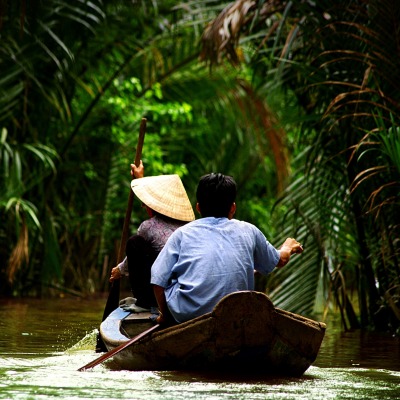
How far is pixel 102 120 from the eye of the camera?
647 inches

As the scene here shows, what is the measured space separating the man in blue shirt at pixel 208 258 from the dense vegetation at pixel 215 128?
197 centimetres

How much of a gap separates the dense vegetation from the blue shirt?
6.53 ft

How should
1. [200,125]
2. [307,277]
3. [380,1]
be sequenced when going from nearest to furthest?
[380,1] → [307,277] → [200,125]

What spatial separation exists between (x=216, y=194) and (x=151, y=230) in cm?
114

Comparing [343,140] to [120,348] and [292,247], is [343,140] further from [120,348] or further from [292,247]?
[120,348]

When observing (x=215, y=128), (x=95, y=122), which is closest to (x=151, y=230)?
(x=95, y=122)

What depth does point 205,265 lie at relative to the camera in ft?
20.8

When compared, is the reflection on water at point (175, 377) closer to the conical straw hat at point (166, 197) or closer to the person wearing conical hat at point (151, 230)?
the person wearing conical hat at point (151, 230)

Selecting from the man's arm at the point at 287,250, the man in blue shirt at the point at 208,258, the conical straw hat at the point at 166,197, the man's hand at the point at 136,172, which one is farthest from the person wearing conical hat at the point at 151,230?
the man's arm at the point at 287,250

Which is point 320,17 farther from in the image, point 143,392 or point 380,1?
point 143,392

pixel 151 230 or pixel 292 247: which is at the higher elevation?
pixel 151 230

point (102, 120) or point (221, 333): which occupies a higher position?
point (102, 120)

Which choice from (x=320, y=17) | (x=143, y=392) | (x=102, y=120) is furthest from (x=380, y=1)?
(x=102, y=120)

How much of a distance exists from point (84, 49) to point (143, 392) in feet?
32.9
